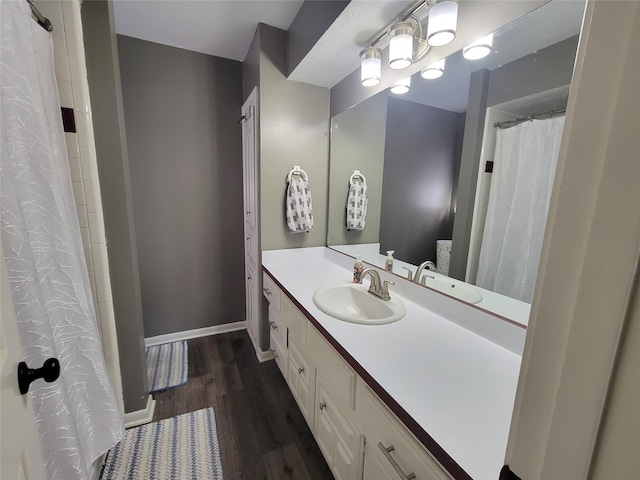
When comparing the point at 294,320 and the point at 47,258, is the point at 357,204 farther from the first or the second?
the point at 47,258

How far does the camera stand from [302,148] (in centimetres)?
197

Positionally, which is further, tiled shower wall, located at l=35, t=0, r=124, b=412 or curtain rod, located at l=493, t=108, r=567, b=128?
tiled shower wall, located at l=35, t=0, r=124, b=412

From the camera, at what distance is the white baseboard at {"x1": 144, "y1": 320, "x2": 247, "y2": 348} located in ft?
7.53

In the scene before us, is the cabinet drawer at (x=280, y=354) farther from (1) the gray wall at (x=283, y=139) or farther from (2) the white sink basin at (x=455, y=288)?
(2) the white sink basin at (x=455, y=288)

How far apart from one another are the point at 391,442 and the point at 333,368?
0.34m

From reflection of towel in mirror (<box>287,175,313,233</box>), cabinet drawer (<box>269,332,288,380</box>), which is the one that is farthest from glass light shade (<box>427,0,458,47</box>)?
cabinet drawer (<box>269,332,288,380</box>)

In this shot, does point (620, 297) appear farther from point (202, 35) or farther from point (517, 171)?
point (202, 35)

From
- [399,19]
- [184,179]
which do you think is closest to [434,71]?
[399,19]

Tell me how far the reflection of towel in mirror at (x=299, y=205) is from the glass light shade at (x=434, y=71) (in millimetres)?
992

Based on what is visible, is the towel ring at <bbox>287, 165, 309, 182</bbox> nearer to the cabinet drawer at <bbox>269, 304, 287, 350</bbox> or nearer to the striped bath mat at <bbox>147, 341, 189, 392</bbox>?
the cabinet drawer at <bbox>269, 304, 287, 350</bbox>

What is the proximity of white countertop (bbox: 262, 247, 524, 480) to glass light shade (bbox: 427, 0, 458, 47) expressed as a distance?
106cm

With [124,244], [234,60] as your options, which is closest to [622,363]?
[124,244]

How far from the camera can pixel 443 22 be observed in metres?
1.02

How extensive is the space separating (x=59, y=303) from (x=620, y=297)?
52.6 inches
